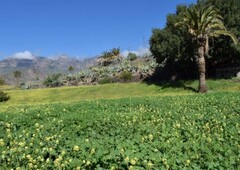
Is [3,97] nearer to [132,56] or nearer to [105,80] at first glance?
[105,80]

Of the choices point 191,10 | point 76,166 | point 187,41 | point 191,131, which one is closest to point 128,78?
point 187,41

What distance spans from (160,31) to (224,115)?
4282 cm

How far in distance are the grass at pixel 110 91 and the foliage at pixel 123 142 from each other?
104 feet

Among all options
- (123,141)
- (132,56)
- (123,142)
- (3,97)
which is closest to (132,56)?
(132,56)

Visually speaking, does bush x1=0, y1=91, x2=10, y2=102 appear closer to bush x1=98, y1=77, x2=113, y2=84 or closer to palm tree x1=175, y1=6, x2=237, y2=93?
bush x1=98, y1=77, x2=113, y2=84

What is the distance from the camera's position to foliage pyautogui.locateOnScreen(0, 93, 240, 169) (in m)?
8.97

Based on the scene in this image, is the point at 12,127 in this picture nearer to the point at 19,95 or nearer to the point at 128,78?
the point at 19,95

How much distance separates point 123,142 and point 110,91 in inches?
1710

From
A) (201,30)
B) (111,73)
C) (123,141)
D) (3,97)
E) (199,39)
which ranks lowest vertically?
(3,97)

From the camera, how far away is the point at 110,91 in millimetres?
54094

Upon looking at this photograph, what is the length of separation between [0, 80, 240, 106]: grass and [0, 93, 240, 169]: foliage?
31.7 m

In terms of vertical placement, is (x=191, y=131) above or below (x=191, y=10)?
below

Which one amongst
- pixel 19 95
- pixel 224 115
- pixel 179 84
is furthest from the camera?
pixel 19 95

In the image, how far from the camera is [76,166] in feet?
28.9
